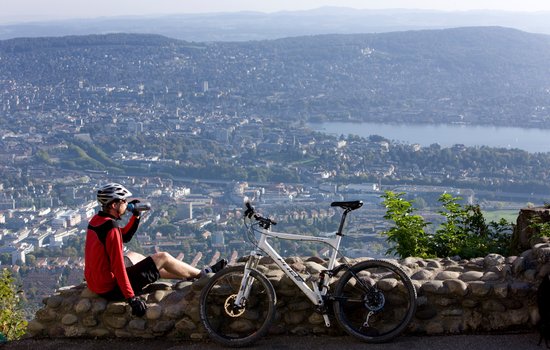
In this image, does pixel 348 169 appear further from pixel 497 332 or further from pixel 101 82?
pixel 101 82

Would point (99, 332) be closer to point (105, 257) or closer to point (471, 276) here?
point (105, 257)

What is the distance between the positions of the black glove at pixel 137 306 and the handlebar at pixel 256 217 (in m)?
1.16

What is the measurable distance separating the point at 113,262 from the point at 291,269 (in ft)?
4.90

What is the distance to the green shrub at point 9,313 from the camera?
945 centimetres

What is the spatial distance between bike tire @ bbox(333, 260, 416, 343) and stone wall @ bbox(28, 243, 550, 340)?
19cm

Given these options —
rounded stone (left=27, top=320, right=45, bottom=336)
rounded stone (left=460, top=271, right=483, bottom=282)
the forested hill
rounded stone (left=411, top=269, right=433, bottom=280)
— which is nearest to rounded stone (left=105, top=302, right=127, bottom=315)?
rounded stone (left=27, top=320, right=45, bottom=336)

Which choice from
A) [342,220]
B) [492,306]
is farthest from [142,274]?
[492,306]

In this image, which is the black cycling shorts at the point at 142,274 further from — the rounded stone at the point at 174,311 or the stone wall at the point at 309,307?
the rounded stone at the point at 174,311

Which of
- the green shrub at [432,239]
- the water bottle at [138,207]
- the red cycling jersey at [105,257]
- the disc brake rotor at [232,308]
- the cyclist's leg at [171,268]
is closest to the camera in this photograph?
the disc brake rotor at [232,308]

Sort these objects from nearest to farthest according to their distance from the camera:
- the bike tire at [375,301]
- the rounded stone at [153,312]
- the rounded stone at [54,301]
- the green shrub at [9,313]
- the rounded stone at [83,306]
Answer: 1. the bike tire at [375,301]
2. the rounded stone at [153,312]
3. the rounded stone at [83,306]
4. the rounded stone at [54,301]
5. the green shrub at [9,313]

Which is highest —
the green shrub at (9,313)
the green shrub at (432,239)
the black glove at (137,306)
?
the black glove at (137,306)

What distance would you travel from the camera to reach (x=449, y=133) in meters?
64.7

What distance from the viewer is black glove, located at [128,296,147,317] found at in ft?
24.3

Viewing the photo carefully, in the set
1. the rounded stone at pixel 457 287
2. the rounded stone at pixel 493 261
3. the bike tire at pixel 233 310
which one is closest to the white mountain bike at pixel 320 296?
the bike tire at pixel 233 310
